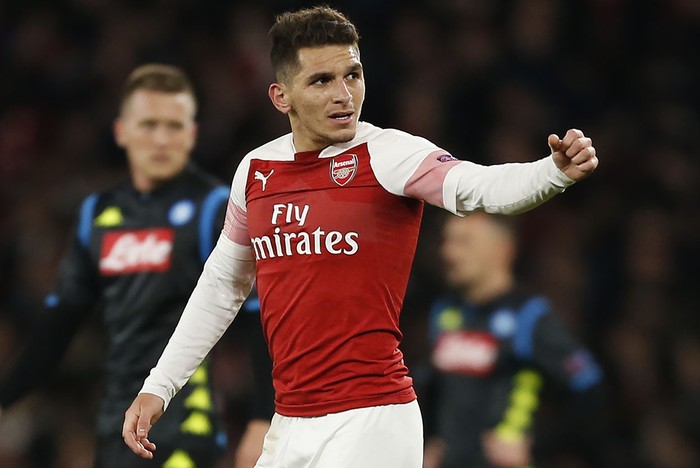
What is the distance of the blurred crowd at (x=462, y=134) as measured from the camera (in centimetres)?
847

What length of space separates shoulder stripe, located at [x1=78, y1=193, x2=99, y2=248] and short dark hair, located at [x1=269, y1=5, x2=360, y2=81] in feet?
5.52

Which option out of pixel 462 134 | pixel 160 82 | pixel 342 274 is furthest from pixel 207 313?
pixel 462 134

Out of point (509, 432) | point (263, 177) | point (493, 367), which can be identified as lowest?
point (509, 432)

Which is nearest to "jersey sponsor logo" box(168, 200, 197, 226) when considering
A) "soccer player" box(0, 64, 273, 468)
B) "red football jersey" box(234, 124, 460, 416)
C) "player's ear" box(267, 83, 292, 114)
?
"soccer player" box(0, 64, 273, 468)

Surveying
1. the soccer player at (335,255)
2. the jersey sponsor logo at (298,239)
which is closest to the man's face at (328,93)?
the soccer player at (335,255)

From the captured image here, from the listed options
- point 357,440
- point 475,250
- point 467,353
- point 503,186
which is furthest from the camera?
point 475,250

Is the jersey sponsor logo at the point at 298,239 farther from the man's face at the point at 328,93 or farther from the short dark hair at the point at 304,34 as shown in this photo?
the short dark hair at the point at 304,34

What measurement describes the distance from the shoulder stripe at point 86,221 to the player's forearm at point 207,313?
4.32 feet

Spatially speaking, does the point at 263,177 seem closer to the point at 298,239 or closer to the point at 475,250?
the point at 298,239

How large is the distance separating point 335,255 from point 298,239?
126mm

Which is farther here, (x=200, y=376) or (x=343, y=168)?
(x=200, y=376)

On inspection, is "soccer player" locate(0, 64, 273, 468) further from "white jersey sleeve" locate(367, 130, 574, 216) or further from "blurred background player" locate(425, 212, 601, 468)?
"blurred background player" locate(425, 212, 601, 468)

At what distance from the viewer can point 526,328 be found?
621 cm

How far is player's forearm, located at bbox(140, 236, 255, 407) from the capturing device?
4020mm
